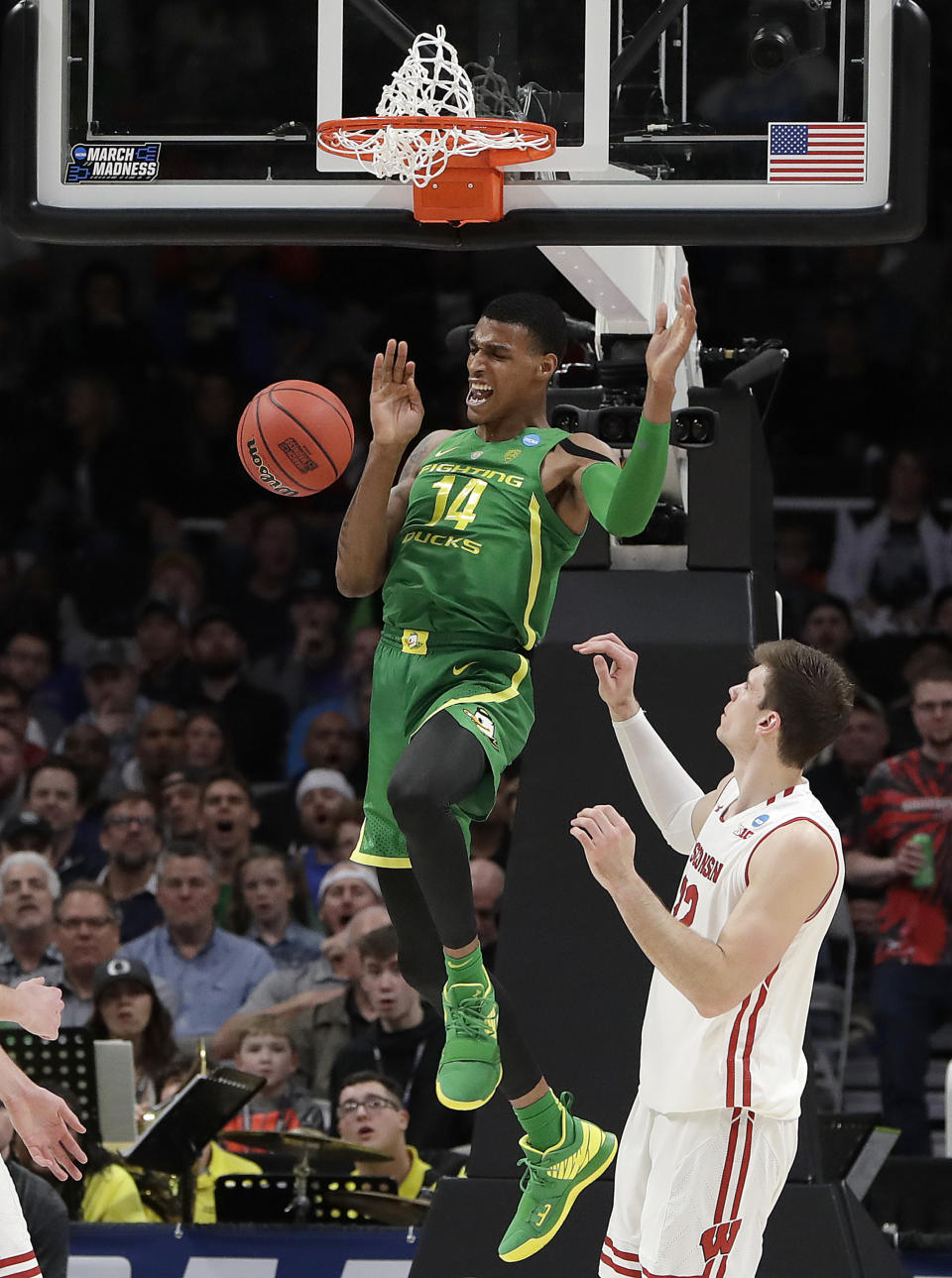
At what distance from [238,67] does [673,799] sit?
8.32ft

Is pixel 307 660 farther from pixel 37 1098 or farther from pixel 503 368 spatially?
pixel 37 1098

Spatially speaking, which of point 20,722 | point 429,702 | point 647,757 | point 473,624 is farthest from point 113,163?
point 20,722

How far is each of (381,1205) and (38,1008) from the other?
3.22 meters

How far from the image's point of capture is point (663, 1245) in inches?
205

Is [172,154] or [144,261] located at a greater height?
[144,261]

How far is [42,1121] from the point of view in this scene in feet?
16.4

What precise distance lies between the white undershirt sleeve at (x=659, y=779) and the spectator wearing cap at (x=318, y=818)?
4.64m

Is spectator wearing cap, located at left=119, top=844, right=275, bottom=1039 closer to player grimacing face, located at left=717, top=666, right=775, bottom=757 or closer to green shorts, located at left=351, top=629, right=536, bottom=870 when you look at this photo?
green shorts, located at left=351, top=629, right=536, bottom=870

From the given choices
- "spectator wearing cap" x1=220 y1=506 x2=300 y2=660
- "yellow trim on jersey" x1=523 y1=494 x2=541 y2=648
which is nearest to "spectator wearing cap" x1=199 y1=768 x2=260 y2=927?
"spectator wearing cap" x1=220 y1=506 x2=300 y2=660

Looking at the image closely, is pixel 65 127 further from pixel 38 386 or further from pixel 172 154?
pixel 38 386

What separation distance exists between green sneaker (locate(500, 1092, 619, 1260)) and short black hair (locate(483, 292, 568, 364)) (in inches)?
85.1

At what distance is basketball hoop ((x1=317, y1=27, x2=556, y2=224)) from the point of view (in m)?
5.87

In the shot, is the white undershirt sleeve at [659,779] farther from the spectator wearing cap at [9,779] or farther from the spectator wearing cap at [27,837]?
the spectator wearing cap at [9,779]

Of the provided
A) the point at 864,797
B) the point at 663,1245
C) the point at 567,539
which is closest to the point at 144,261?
the point at 864,797
